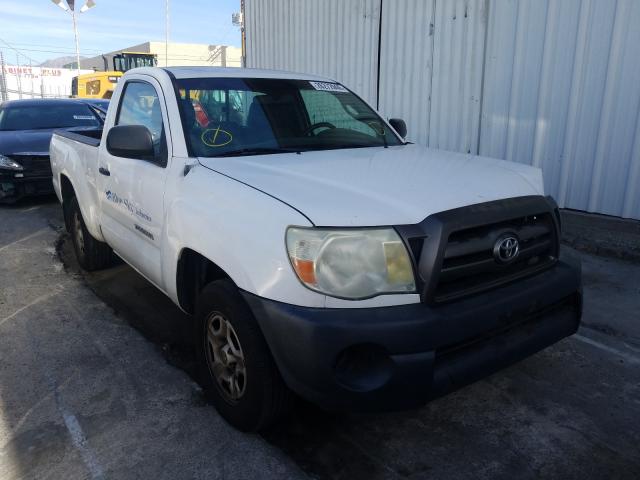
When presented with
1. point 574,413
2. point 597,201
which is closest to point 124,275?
point 574,413

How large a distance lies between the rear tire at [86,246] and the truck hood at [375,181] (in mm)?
2641

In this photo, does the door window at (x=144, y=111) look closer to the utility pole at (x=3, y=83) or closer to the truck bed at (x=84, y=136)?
the truck bed at (x=84, y=136)

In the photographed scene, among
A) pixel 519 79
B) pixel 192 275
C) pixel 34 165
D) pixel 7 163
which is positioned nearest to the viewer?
pixel 192 275

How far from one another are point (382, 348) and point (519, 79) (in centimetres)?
Result: 543

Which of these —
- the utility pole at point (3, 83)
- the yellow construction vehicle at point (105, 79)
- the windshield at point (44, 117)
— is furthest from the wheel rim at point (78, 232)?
the utility pole at point (3, 83)

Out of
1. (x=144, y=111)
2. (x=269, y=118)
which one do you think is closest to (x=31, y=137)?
(x=144, y=111)

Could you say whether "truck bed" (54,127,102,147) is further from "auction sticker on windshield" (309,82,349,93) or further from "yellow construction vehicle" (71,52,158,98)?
"yellow construction vehicle" (71,52,158,98)

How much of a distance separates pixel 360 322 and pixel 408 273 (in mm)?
293

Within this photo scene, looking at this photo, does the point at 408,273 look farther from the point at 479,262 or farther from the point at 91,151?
the point at 91,151

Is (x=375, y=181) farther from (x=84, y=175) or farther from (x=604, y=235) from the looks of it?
(x=604, y=235)

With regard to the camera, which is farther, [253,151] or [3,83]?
[3,83]

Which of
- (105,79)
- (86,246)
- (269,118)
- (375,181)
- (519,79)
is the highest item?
(105,79)

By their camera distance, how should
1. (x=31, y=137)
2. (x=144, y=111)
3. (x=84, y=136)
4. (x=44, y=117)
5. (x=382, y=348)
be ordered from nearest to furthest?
(x=382, y=348) < (x=144, y=111) < (x=84, y=136) < (x=31, y=137) < (x=44, y=117)

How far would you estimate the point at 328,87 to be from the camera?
4.14 meters
